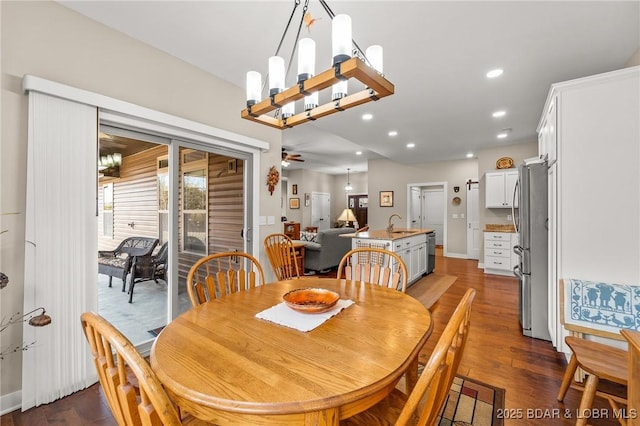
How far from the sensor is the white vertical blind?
1.74 m

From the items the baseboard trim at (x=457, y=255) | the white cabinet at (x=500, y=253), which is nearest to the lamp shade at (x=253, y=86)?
the white cabinet at (x=500, y=253)

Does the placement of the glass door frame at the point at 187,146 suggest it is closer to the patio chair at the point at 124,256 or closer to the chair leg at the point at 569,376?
the patio chair at the point at 124,256

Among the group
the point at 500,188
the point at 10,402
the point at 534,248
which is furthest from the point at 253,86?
the point at 500,188

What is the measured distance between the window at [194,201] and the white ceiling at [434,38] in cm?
93

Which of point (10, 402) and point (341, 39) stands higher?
point (341, 39)

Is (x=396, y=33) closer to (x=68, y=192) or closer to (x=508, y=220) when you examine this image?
(x=68, y=192)

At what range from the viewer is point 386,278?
1.96m

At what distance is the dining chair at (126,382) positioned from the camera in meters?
0.59

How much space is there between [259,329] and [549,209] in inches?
106

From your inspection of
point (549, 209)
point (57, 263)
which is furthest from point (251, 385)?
point (549, 209)

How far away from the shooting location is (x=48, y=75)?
1.84m

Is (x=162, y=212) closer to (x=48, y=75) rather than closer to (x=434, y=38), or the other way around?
(x=48, y=75)

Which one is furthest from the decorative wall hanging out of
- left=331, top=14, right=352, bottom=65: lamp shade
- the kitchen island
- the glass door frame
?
left=331, top=14, right=352, bottom=65: lamp shade

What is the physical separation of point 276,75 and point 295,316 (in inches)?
50.6
